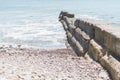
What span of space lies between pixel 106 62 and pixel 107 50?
0.84 meters

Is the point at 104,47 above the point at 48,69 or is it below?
above

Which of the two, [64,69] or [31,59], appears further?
[31,59]

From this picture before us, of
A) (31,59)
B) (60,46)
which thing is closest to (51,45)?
(60,46)

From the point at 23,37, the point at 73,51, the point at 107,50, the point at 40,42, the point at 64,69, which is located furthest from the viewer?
the point at 23,37

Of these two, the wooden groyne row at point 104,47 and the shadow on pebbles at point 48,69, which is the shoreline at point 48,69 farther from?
the wooden groyne row at point 104,47

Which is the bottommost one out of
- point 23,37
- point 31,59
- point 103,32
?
point 23,37

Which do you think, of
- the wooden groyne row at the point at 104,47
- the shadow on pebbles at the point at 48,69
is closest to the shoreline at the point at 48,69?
the shadow on pebbles at the point at 48,69

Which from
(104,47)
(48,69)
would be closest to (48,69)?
(48,69)

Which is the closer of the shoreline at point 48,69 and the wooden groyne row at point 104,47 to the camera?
the shoreline at point 48,69

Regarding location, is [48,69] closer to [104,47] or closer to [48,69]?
[48,69]

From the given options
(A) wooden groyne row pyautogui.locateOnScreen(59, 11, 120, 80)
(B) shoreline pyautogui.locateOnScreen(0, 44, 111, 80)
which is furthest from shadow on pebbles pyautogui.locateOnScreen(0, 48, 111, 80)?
(A) wooden groyne row pyautogui.locateOnScreen(59, 11, 120, 80)

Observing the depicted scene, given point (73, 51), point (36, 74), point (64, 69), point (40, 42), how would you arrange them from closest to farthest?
point (36, 74) < point (64, 69) < point (73, 51) < point (40, 42)

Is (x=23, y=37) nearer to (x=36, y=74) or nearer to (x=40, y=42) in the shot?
(x=40, y=42)

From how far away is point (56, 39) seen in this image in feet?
73.7
